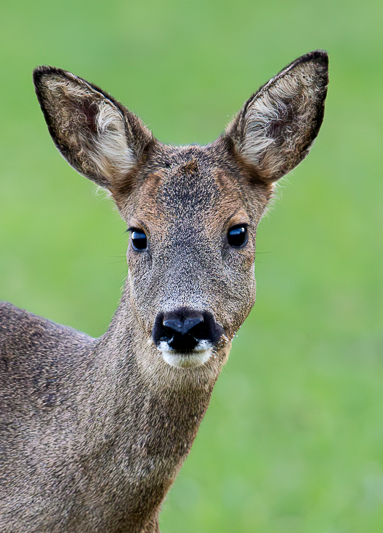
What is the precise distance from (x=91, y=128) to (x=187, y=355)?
6.07 feet

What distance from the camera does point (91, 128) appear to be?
6074mm

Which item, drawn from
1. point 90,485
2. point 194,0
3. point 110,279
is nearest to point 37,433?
point 90,485

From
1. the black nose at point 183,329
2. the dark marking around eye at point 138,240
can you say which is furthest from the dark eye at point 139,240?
the black nose at point 183,329

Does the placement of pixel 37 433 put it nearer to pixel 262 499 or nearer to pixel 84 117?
pixel 84 117

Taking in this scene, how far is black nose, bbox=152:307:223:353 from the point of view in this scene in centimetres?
477

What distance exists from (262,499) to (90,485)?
157 inches

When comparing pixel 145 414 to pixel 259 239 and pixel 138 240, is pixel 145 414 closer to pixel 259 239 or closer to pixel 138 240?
pixel 138 240

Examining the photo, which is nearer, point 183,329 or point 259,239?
point 183,329

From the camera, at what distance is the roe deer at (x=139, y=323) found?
5348 millimetres

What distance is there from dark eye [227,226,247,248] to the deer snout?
2.30 ft

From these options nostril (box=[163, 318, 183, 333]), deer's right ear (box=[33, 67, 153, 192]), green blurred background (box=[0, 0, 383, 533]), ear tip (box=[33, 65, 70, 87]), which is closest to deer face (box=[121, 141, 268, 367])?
nostril (box=[163, 318, 183, 333])

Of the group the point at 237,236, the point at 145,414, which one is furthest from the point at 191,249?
the point at 145,414

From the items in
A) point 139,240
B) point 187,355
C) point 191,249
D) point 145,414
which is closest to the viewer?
point 187,355

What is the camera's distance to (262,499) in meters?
9.16
